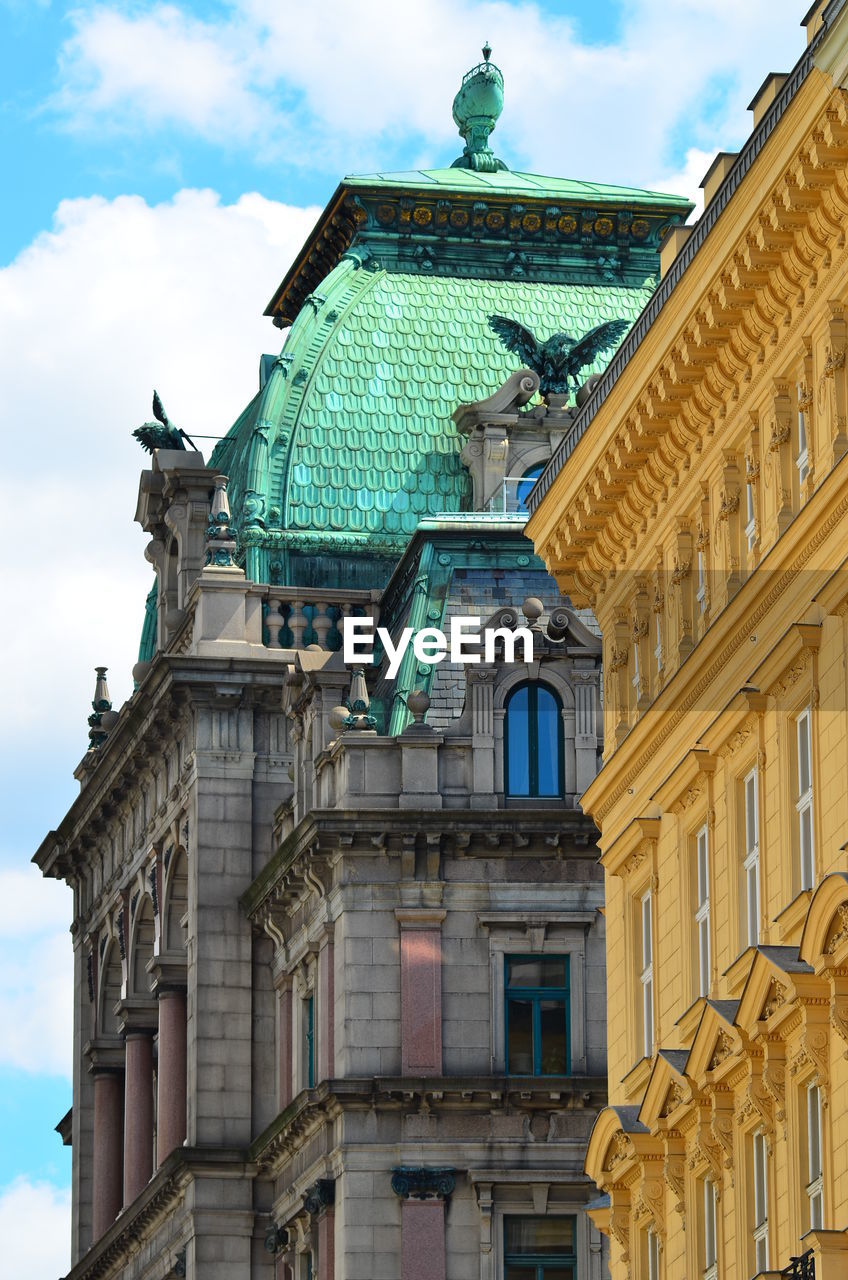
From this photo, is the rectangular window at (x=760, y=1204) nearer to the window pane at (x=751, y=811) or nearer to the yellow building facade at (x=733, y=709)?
the yellow building facade at (x=733, y=709)

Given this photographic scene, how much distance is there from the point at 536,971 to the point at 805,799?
27.7 m

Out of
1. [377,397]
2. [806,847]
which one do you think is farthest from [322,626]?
[806,847]

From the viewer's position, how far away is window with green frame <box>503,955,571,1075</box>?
73.9m

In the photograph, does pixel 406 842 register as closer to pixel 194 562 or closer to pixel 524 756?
pixel 524 756

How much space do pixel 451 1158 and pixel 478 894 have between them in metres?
4.95

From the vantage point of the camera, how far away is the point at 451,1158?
72750mm

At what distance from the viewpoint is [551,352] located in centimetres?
8238

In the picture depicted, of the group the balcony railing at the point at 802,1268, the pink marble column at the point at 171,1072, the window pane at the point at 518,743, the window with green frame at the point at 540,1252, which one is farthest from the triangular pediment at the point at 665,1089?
the pink marble column at the point at 171,1072

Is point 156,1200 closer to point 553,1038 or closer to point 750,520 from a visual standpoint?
point 553,1038

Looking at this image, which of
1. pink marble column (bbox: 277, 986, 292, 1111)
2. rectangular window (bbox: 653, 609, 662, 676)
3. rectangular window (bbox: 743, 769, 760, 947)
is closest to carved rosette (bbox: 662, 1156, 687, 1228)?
rectangular window (bbox: 743, 769, 760, 947)

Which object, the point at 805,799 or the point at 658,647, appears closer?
the point at 805,799

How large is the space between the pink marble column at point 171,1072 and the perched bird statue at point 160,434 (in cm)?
1206

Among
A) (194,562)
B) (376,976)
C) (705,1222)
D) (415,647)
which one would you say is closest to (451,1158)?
(376,976)

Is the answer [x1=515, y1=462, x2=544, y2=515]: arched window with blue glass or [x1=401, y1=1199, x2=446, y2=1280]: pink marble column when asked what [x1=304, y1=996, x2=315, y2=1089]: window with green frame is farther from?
[x1=515, y1=462, x2=544, y2=515]: arched window with blue glass
